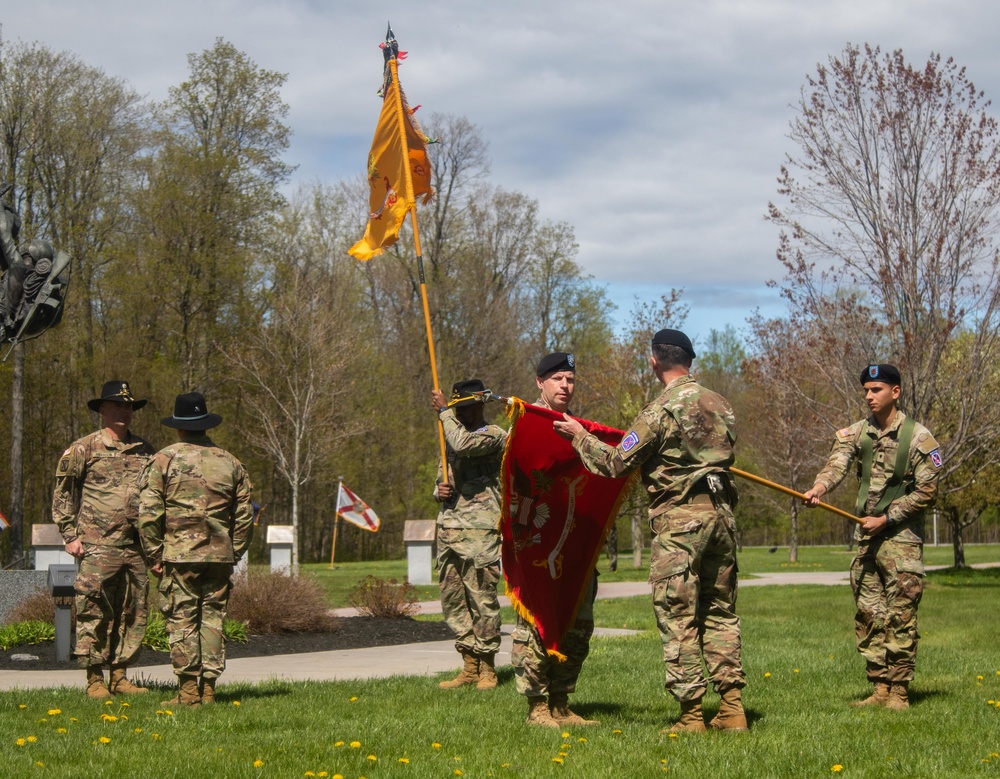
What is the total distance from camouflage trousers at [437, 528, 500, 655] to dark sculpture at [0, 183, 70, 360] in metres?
3.50

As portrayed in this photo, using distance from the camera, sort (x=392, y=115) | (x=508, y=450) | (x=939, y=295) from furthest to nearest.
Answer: (x=939, y=295)
(x=392, y=115)
(x=508, y=450)

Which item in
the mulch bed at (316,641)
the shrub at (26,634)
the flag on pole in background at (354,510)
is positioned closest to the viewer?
the mulch bed at (316,641)

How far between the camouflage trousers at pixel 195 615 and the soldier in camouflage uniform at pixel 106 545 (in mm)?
846

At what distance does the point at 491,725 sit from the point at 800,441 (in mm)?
33096

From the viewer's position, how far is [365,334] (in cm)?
4316

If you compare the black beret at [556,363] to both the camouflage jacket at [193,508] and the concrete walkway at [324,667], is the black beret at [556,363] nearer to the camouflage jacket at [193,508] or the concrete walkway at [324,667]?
the camouflage jacket at [193,508]

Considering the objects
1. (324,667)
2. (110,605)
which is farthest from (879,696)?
(110,605)

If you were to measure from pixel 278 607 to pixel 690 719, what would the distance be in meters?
7.82

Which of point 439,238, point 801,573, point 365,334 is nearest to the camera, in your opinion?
point 801,573

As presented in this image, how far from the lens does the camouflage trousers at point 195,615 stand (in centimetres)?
828

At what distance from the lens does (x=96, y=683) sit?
900cm

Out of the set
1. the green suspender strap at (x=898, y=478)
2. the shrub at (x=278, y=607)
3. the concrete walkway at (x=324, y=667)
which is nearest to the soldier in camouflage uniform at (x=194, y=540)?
the concrete walkway at (x=324, y=667)

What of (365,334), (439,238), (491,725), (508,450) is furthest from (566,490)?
(439,238)

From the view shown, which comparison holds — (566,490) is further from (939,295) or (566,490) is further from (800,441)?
(800,441)
